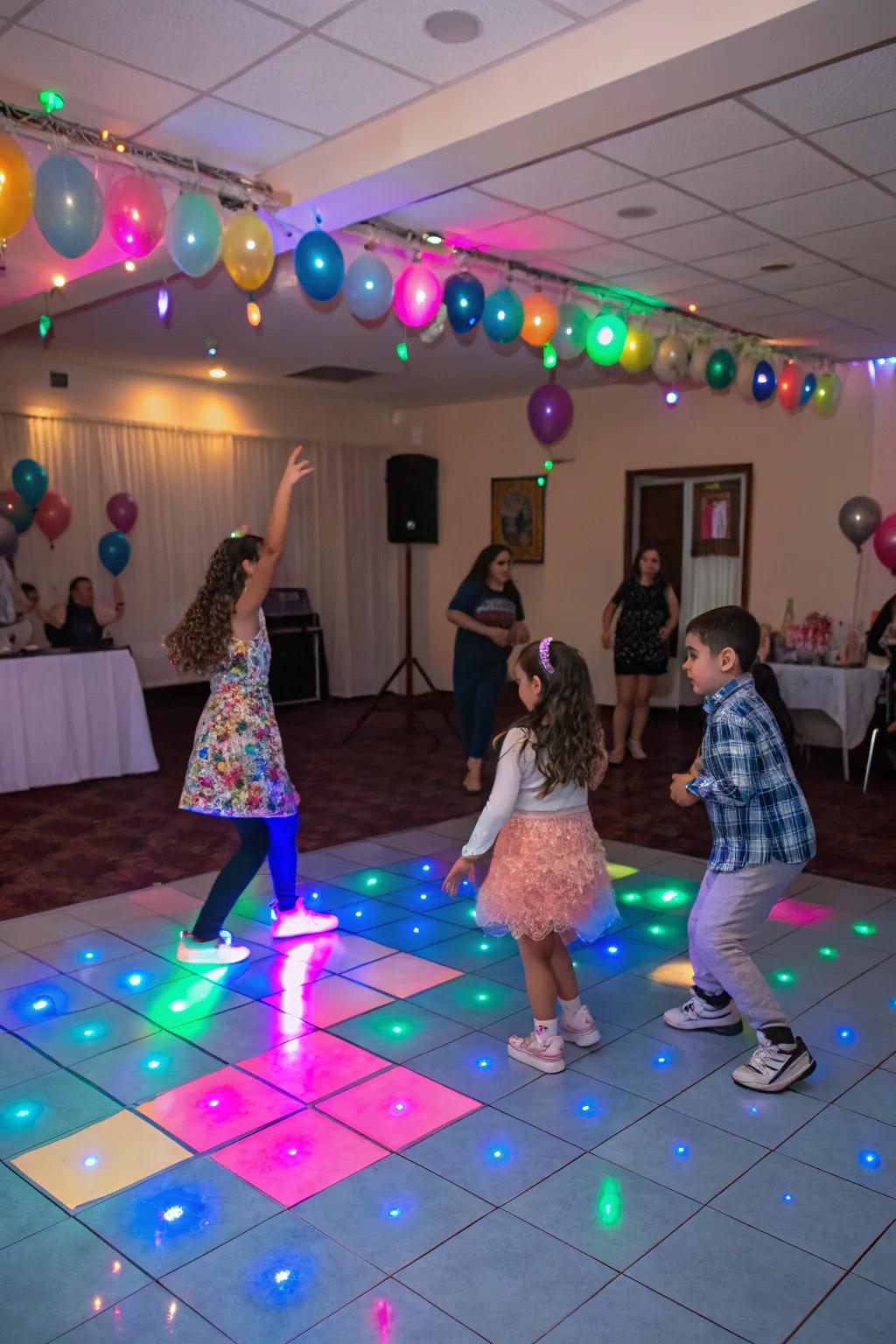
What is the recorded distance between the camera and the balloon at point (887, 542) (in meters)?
7.34

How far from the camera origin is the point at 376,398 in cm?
1048

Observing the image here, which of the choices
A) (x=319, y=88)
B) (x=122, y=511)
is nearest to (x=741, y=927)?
(x=319, y=88)

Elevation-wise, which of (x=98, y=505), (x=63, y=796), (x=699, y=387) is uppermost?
(x=699, y=387)

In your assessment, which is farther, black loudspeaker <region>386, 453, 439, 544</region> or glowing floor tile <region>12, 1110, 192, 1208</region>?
black loudspeaker <region>386, 453, 439, 544</region>

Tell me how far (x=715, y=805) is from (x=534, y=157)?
2.56 m

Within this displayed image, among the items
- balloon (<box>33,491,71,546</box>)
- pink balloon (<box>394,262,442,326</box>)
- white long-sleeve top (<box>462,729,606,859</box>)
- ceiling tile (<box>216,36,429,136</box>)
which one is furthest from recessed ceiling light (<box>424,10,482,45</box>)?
balloon (<box>33,491,71,546</box>)

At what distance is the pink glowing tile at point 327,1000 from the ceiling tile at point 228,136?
10.2 ft

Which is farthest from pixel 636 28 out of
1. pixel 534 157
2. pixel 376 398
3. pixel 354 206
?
pixel 376 398

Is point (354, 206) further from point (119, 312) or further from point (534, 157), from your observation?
point (119, 312)

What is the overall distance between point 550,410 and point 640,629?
63.6 inches

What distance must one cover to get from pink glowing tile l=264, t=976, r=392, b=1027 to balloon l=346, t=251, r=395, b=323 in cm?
305

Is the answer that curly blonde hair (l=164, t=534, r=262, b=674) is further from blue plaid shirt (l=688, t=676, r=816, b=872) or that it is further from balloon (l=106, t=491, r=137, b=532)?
balloon (l=106, t=491, r=137, b=532)

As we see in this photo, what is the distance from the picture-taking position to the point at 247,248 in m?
4.18

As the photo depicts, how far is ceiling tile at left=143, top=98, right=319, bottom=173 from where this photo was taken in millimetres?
3834
